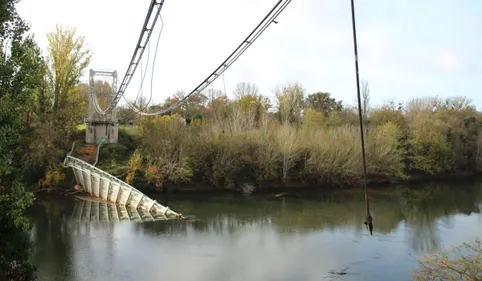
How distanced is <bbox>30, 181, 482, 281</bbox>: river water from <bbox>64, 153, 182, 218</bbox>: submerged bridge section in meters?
1.23

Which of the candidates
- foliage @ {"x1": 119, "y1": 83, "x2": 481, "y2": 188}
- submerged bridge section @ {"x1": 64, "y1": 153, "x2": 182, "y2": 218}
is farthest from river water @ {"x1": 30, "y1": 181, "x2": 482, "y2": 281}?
foliage @ {"x1": 119, "y1": 83, "x2": 481, "y2": 188}

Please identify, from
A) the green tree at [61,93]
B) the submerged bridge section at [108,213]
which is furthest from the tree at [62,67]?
the submerged bridge section at [108,213]

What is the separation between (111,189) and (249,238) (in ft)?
37.1

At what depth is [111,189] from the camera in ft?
83.0

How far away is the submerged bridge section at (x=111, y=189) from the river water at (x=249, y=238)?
4.03 ft

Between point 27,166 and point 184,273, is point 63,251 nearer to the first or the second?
A: point 184,273

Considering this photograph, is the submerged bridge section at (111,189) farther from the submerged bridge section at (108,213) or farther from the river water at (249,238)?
the river water at (249,238)

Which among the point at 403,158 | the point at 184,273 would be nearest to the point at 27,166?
the point at 184,273

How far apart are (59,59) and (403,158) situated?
31546 mm

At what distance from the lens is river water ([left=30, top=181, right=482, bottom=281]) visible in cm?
1383

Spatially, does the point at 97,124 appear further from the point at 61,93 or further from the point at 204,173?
the point at 204,173

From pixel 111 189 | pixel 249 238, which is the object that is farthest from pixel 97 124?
pixel 249 238

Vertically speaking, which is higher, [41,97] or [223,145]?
[41,97]

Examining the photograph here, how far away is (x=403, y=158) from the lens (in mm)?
37062
